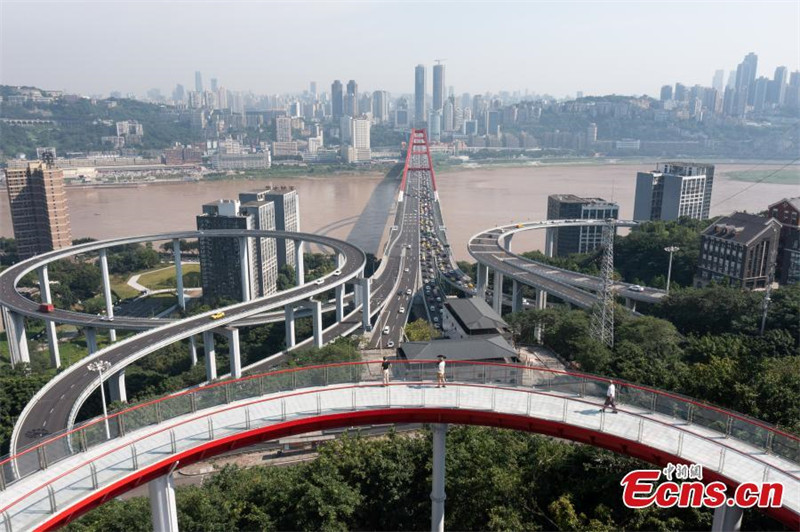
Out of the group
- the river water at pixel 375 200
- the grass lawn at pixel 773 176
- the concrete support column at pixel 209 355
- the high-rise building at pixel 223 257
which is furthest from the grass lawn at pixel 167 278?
the grass lawn at pixel 773 176

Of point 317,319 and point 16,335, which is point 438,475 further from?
point 16,335

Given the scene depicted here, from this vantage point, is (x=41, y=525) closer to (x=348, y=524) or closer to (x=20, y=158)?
(x=348, y=524)

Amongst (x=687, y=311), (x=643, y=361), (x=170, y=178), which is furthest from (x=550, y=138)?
(x=643, y=361)

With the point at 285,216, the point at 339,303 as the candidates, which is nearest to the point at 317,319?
the point at 339,303

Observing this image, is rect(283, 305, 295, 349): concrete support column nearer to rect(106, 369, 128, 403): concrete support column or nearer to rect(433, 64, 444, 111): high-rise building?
rect(106, 369, 128, 403): concrete support column

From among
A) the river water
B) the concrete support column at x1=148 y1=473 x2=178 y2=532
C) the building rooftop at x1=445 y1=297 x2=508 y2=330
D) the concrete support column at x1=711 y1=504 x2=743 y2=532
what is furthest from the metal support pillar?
the concrete support column at x1=148 y1=473 x2=178 y2=532
